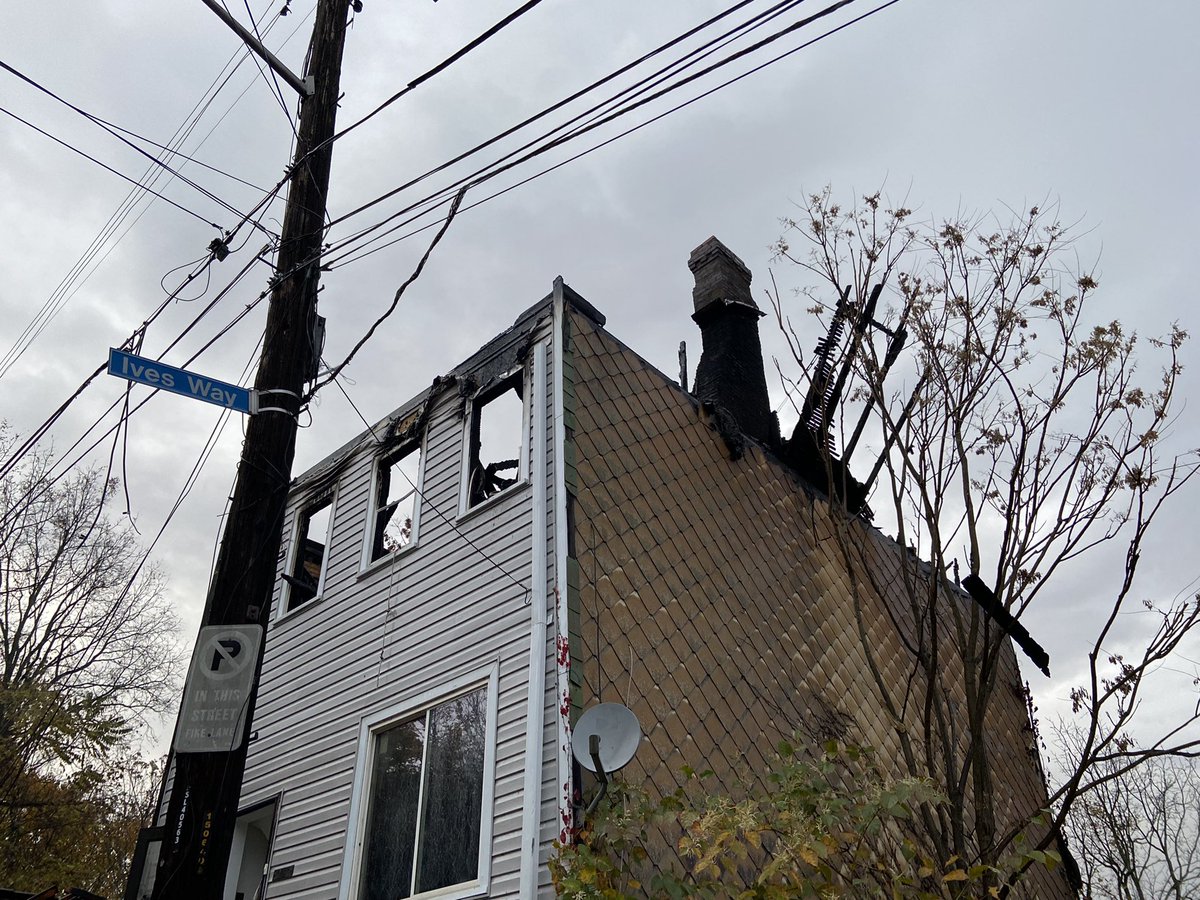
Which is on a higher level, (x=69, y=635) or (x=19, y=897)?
(x=69, y=635)

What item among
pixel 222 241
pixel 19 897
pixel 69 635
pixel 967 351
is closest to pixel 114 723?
pixel 69 635

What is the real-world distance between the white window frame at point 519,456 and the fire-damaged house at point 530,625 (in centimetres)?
3

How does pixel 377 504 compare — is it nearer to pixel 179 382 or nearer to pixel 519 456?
pixel 519 456

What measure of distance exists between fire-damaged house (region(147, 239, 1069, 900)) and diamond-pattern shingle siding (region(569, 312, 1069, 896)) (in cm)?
3

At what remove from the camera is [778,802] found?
624 centimetres

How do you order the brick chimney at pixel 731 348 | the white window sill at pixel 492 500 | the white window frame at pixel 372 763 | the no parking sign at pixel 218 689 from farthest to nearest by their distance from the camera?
the brick chimney at pixel 731 348 → the white window sill at pixel 492 500 → the white window frame at pixel 372 763 → the no parking sign at pixel 218 689

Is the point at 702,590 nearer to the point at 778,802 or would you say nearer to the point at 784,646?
the point at 784,646

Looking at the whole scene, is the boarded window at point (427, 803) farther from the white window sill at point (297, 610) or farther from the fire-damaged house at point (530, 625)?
the white window sill at point (297, 610)

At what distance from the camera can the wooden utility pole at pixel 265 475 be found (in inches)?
194

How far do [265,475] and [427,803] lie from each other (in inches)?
152

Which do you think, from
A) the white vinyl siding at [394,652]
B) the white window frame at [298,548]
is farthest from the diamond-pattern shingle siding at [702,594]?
the white window frame at [298,548]

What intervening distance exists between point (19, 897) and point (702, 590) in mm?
6239

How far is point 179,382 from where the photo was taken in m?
6.15

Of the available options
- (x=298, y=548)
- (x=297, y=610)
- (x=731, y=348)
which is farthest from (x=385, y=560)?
(x=731, y=348)
